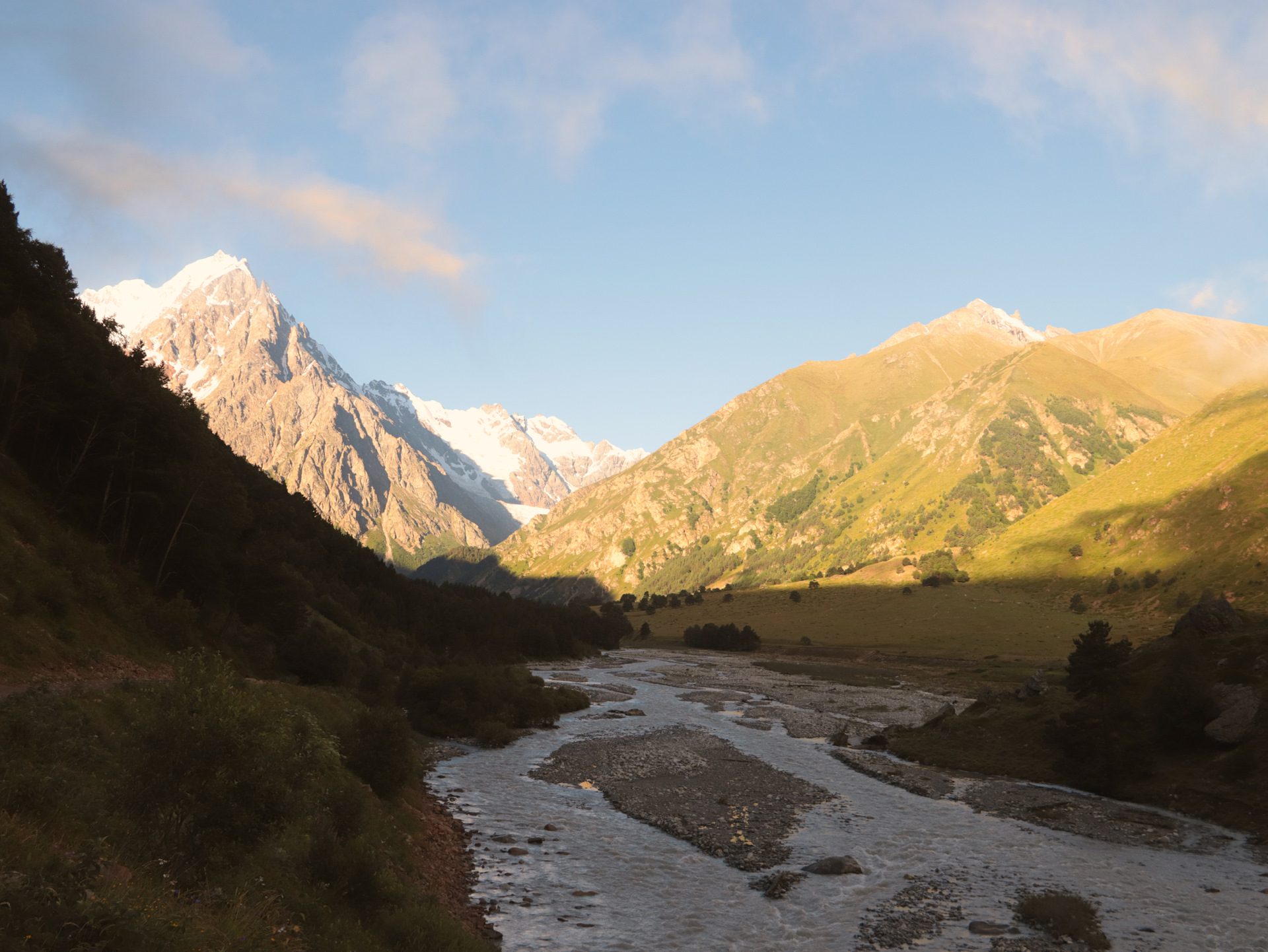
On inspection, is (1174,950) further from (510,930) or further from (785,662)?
(785,662)

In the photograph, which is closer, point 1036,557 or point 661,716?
point 661,716

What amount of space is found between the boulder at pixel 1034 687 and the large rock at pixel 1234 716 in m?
16.2

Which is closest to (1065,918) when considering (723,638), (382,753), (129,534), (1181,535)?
(382,753)

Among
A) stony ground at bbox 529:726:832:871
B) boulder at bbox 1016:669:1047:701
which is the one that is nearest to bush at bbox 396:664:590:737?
stony ground at bbox 529:726:832:871

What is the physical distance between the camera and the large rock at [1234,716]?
4006cm

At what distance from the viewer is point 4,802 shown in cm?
1409

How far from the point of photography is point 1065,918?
80.0 feet

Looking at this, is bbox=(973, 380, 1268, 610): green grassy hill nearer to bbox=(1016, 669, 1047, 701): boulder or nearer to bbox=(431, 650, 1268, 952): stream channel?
bbox=(1016, 669, 1047, 701): boulder

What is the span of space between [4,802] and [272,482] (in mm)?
133041

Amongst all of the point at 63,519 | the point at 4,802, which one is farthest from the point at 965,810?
the point at 63,519

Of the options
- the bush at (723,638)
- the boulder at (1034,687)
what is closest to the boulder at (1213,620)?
the boulder at (1034,687)

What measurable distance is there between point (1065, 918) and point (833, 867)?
8993 millimetres

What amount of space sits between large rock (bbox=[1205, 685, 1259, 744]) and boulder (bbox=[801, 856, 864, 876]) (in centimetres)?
2614

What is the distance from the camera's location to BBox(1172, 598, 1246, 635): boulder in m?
49.2
